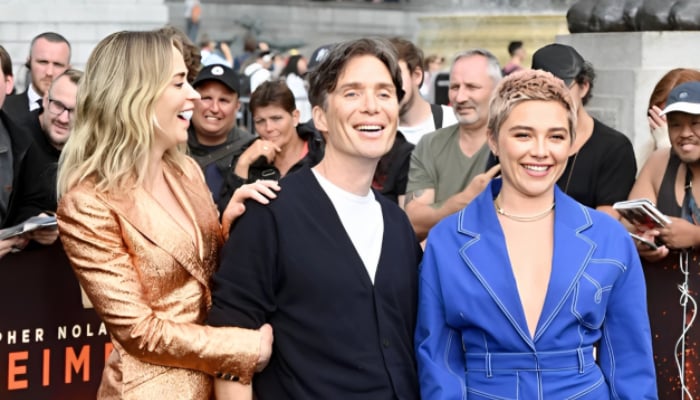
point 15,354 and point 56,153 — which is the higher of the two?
point 56,153

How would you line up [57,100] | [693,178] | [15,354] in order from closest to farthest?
[15,354], [693,178], [57,100]

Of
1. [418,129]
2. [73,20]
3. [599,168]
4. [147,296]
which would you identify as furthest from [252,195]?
[73,20]

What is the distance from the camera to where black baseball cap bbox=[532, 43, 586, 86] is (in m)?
6.43

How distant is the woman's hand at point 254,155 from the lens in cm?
757

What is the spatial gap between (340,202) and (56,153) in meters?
2.97

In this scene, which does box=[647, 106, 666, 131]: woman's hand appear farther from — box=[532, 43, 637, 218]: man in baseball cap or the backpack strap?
the backpack strap

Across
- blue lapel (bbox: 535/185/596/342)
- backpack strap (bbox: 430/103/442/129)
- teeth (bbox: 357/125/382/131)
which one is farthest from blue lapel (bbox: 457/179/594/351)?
backpack strap (bbox: 430/103/442/129)

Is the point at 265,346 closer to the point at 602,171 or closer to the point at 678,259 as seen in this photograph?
the point at 678,259

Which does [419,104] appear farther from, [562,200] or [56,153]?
[562,200]

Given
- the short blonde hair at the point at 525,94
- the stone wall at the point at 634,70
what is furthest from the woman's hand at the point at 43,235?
the stone wall at the point at 634,70

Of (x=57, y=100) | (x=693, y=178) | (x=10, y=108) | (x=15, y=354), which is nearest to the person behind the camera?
(x=15, y=354)

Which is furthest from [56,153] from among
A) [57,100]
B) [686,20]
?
[686,20]

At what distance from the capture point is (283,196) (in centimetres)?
418

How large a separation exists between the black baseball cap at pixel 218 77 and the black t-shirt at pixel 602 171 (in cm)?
275
